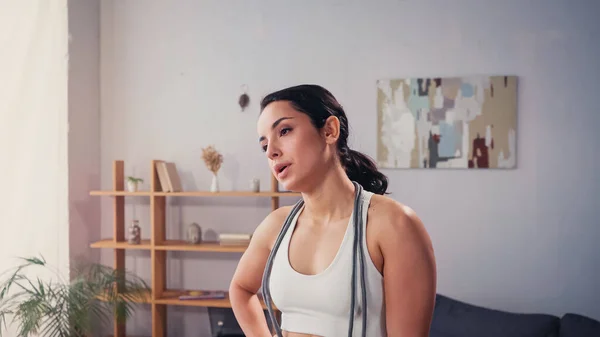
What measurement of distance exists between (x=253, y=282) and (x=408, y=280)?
14.1 inches

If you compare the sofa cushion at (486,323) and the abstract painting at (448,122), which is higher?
the abstract painting at (448,122)

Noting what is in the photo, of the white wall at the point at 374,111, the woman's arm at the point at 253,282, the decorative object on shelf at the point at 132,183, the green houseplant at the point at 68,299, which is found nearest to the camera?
the woman's arm at the point at 253,282

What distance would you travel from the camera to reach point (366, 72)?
3379 millimetres

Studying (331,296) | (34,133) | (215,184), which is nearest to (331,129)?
(331,296)

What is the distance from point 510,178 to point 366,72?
966mm

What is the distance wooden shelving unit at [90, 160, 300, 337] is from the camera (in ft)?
10.7

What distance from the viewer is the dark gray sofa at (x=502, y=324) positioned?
2.57 metres

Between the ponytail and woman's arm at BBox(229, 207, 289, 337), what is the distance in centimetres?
17

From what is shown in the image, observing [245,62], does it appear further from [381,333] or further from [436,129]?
[381,333]

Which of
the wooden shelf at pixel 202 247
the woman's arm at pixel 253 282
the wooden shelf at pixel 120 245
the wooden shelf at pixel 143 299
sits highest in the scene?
the woman's arm at pixel 253 282

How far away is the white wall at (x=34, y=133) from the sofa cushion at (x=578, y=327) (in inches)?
102

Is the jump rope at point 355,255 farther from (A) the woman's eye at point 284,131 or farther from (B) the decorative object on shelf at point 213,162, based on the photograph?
(B) the decorative object on shelf at point 213,162

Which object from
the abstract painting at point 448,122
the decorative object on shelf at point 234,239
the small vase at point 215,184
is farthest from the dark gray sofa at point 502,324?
the small vase at point 215,184

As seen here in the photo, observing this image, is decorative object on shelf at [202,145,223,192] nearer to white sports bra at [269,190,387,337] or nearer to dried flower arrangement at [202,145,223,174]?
dried flower arrangement at [202,145,223,174]
